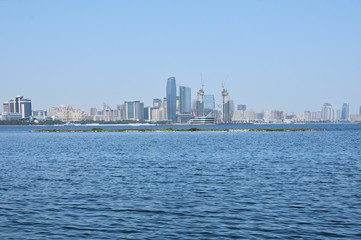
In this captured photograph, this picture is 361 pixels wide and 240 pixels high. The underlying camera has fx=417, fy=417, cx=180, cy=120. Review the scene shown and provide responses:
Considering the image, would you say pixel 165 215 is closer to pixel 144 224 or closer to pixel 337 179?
pixel 144 224

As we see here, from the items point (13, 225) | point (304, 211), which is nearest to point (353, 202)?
point (304, 211)

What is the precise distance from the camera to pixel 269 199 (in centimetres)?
3325

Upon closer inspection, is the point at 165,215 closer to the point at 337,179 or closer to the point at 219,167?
the point at 337,179

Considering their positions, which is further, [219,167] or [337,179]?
[219,167]

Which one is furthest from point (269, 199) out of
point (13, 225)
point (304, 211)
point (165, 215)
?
point (13, 225)

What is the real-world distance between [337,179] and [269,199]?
14365mm

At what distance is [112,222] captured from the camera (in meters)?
26.5

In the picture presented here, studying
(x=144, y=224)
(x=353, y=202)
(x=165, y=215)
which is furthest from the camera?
(x=353, y=202)

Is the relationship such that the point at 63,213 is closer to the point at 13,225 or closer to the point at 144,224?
the point at 13,225

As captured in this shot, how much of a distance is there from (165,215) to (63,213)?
7.17m

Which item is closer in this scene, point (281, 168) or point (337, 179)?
point (337, 179)

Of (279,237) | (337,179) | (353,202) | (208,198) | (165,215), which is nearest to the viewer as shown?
(279,237)

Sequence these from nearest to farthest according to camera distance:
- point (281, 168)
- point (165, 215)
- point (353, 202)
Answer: point (165, 215) < point (353, 202) < point (281, 168)

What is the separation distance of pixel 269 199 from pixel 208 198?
489 cm
